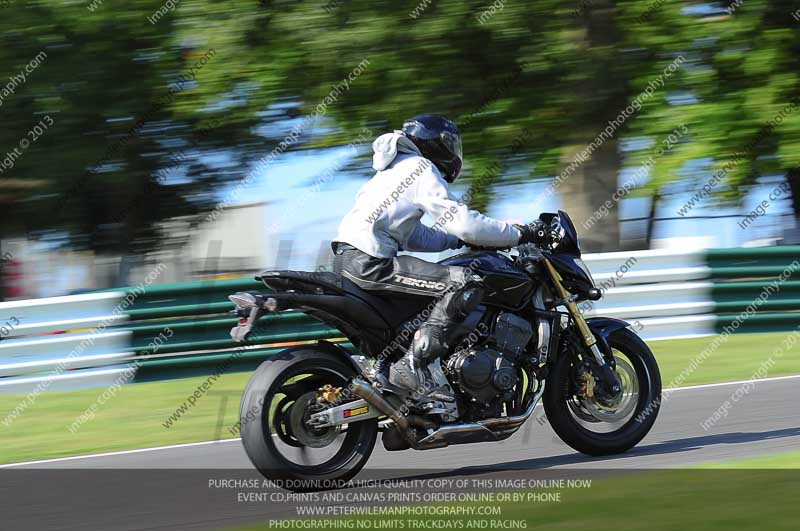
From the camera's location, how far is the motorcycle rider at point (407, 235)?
5633mm

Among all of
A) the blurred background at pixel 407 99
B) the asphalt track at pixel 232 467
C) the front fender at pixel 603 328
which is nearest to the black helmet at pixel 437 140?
the front fender at pixel 603 328

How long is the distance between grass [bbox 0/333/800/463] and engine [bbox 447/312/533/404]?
2616 mm

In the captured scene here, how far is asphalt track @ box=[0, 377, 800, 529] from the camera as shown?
5191 millimetres

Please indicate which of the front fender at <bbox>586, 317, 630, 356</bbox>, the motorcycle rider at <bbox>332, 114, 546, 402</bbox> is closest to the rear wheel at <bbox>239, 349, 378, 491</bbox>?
the motorcycle rider at <bbox>332, 114, 546, 402</bbox>

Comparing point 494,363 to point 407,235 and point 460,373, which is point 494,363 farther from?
point 407,235

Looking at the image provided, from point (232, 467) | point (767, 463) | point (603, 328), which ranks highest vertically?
point (603, 328)

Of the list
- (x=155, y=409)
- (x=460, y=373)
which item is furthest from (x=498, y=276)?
(x=155, y=409)

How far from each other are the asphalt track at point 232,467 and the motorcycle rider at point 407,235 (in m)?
0.74

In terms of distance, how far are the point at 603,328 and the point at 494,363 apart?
2.73ft

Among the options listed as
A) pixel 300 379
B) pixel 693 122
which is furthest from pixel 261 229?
pixel 300 379

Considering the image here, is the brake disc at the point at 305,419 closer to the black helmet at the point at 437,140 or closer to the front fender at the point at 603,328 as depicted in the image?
the black helmet at the point at 437,140

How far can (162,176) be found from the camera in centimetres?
1622

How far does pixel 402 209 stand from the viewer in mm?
5707

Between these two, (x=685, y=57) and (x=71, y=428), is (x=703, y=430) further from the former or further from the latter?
(x=685, y=57)
